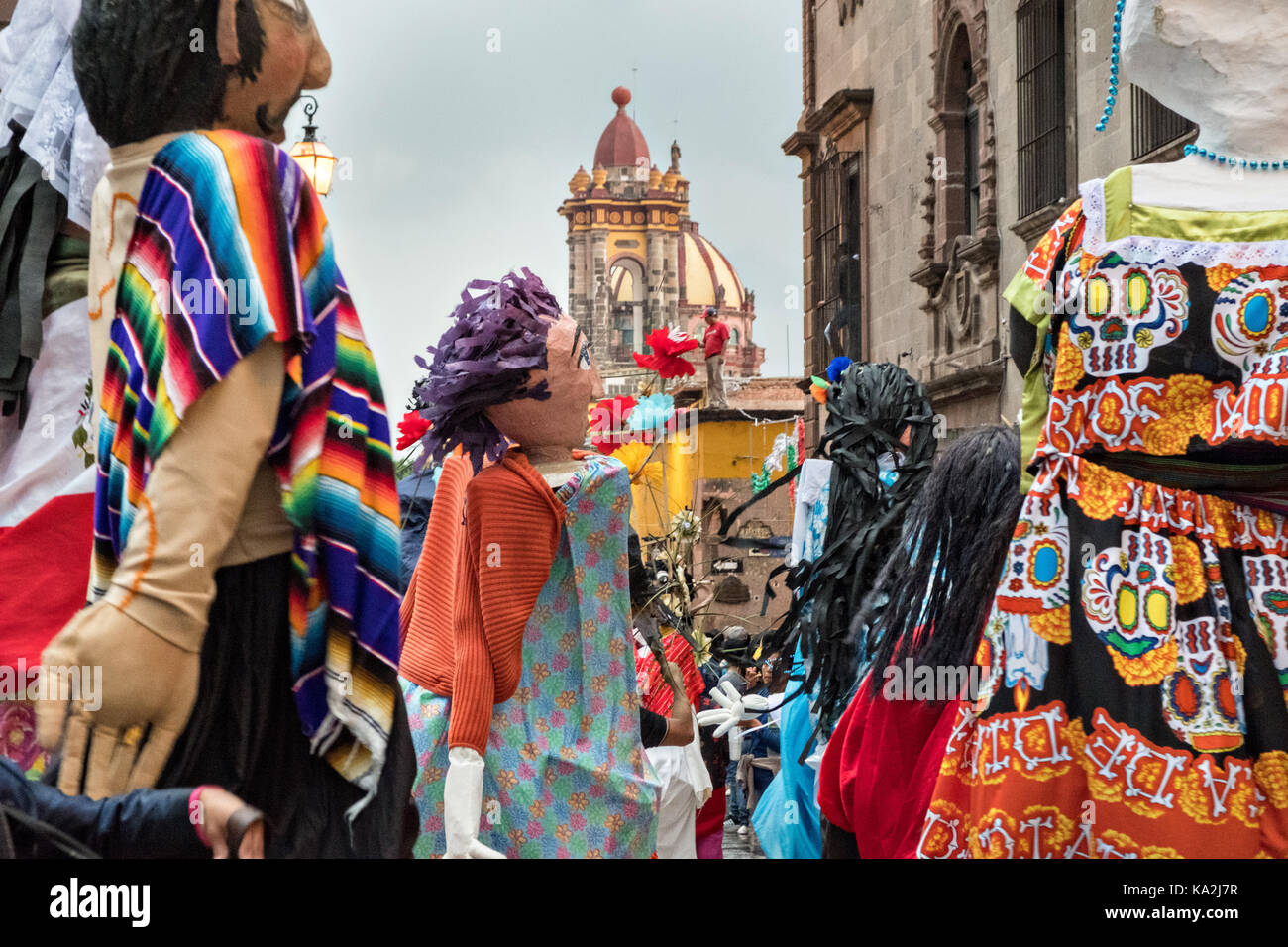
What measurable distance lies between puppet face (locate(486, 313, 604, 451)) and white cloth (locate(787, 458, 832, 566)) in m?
2.39

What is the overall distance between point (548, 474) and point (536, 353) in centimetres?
28

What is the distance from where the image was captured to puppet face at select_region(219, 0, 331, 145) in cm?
221

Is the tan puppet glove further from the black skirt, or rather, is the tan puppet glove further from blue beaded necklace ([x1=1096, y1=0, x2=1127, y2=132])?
blue beaded necklace ([x1=1096, y1=0, x2=1127, y2=132])

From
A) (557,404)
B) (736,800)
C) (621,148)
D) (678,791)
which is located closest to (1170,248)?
(557,404)

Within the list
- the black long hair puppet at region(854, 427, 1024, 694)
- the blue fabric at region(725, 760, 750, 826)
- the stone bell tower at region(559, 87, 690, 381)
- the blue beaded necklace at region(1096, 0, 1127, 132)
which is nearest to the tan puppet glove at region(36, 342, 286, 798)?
the blue beaded necklace at region(1096, 0, 1127, 132)

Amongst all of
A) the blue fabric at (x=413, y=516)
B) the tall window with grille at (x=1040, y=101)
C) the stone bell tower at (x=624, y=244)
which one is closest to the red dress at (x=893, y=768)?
the blue fabric at (x=413, y=516)

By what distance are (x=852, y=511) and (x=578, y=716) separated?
1.92 metres

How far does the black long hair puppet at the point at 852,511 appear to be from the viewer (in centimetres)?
516

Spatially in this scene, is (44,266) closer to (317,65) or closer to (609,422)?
(317,65)

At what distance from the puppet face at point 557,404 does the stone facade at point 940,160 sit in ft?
24.3

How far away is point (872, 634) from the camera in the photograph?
4.75m

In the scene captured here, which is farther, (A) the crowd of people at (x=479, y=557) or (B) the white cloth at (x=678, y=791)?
(B) the white cloth at (x=678, y=791)

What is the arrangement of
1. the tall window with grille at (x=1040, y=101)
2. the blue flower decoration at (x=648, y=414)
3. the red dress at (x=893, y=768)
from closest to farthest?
the red dress at (x=893, y=768)
the blue flower decoration at (x=648, y=414)
the tall window with grille at (x=1040, y=101)

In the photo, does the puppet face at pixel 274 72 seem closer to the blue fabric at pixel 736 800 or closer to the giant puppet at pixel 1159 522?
the giant puppet at pixel 1159 522
